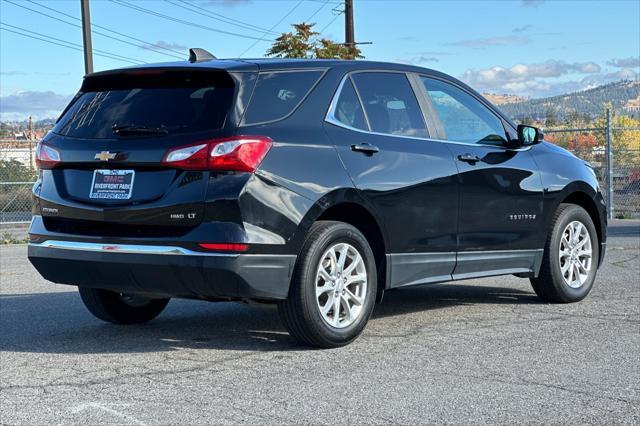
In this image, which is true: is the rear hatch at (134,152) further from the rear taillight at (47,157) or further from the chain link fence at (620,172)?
the chain link fence at (620,172)

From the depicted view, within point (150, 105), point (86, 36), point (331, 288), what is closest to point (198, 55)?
point (150, 105)

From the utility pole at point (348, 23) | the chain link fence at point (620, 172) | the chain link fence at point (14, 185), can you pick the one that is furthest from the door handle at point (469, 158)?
the utility pole at point (348, 23)

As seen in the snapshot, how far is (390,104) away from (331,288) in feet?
4.98

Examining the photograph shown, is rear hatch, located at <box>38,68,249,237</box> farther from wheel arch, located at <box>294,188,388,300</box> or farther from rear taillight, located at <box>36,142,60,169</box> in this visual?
wheel arch, located at <box>294,188,388,300</box>

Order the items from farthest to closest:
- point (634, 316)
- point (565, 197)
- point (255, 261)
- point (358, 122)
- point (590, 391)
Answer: point (565, 197), point (634, 316), point (358, 122), point (255, 261), point (590, 391)

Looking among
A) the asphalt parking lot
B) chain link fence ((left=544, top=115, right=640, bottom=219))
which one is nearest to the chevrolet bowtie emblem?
the asphalt parking lot

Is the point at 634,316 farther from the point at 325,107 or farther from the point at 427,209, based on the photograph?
the point at 325,107

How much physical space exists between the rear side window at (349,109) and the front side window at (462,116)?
86cm

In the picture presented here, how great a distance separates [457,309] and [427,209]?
1385mm

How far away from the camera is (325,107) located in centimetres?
688

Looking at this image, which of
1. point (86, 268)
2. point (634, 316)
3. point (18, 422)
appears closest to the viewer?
point (18, 422)

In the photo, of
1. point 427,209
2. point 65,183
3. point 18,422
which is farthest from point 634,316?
point 18,422

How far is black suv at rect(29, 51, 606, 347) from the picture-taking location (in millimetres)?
6227

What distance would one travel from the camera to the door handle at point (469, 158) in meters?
7.74
